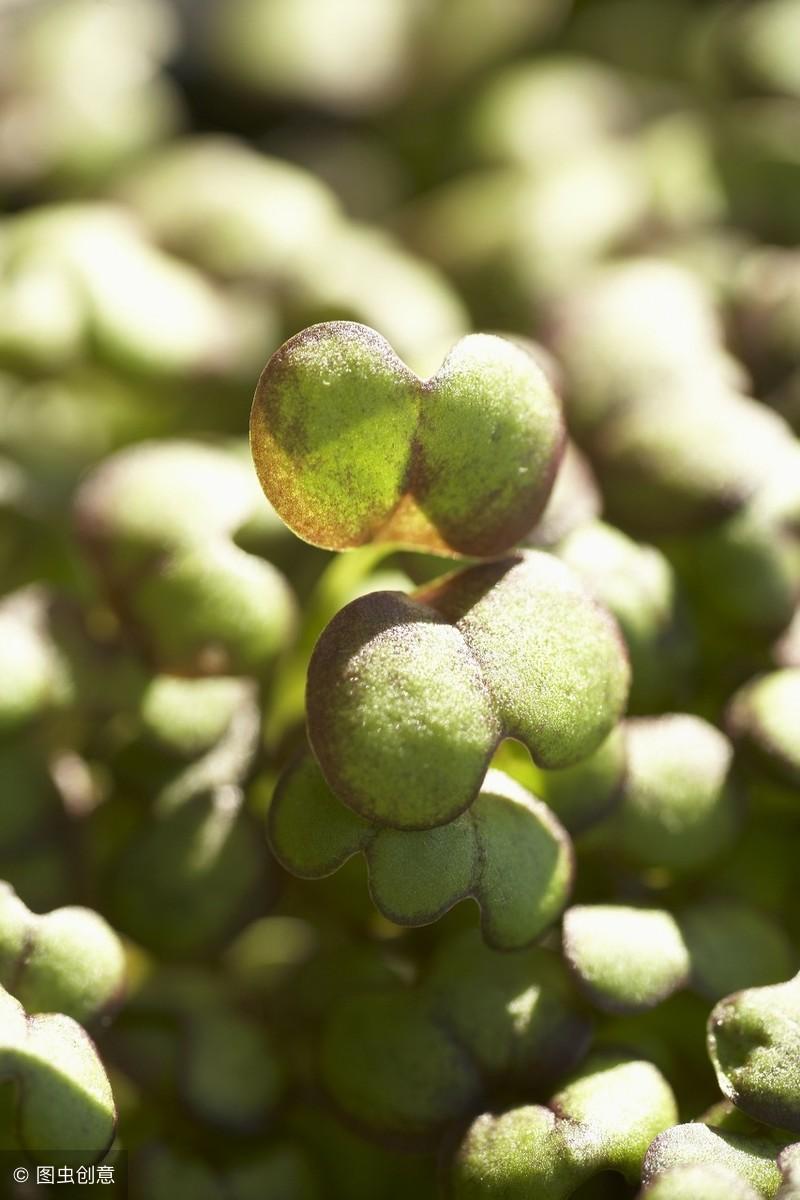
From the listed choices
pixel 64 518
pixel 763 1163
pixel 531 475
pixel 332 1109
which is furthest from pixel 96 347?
pixel 763 1163

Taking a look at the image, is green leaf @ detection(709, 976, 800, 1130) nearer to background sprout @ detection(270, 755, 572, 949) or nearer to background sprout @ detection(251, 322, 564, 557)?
background sprout @ detection(270, 755, 572, 949)

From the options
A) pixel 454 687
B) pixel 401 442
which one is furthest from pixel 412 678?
pixel 401 442

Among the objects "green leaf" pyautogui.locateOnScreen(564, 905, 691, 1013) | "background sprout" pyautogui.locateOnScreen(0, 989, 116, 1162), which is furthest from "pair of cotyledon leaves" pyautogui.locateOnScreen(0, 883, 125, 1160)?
"green leaf" pyautogui.locateOnScreen(564, 905, 691, 1013)

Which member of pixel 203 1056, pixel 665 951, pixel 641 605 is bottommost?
pixel 203 1056

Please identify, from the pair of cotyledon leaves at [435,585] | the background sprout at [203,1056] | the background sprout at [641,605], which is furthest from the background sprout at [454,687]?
the background sprout at [203,1056]

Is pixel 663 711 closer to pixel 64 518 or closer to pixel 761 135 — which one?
pixel 64 518

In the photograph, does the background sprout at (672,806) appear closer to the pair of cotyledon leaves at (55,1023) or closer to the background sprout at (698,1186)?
the background sprout at (698,1186)

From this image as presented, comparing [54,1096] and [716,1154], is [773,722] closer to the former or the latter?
[716,1154]
